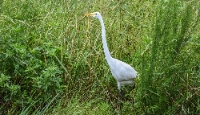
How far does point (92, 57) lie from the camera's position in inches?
202

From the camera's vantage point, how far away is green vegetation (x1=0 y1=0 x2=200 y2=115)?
160 inches

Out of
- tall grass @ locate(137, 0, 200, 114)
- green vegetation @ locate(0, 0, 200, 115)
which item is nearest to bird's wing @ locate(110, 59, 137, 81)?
green vegetation @ locate(0, 0, 200, 115)

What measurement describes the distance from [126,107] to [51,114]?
0.70 metres

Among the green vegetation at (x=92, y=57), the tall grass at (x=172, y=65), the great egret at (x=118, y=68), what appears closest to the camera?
the tall grass at (x=172, y=65)

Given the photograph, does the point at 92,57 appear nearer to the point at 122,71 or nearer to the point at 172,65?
the point at 122,71

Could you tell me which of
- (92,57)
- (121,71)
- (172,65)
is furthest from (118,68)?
(172,65)

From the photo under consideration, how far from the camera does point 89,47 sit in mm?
5176

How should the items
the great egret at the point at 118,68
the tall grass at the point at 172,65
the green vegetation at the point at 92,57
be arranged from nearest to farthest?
the tall grass at the point at 172,65, the green vegetation at the point at 92,57, the great egret at the point at 118,68

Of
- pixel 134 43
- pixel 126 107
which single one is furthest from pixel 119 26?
pixel 126 107

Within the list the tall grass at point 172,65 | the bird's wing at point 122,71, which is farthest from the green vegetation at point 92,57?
the bird's wing at point 122,71

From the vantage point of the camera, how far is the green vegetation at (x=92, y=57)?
4.06 meters

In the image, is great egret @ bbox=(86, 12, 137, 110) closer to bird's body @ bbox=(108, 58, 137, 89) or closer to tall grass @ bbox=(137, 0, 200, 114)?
bird's body @ bbox=(108, 58, 137, 89)

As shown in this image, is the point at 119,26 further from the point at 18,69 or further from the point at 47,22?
the point at 18,69

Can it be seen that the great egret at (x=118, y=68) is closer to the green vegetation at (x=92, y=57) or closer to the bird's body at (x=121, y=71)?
the bird's body at (x=121, y=71)
